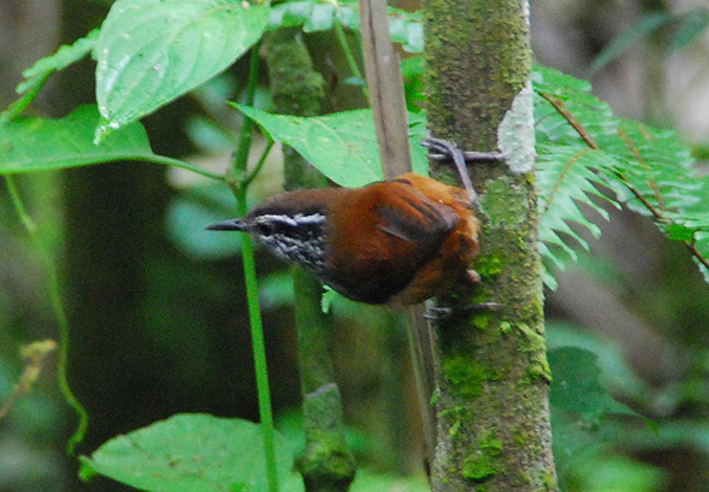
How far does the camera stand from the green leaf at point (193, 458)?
1.91m

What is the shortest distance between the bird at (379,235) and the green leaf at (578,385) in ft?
1.91

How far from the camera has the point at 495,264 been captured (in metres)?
1.42

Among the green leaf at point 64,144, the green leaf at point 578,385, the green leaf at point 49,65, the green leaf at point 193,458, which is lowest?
the green leaf at point 193,458

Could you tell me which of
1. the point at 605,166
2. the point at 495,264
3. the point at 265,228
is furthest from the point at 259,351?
the point at 605,166

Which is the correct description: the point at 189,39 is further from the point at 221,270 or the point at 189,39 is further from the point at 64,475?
the point at 64,475

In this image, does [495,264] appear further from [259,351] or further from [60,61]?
[60,61]

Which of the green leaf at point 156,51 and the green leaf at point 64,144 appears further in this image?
the green leaf at point 64,144

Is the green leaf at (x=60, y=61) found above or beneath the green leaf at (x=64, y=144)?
above

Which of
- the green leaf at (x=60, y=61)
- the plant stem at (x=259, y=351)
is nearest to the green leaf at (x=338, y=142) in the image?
the plant stem at (x=259, y=351)

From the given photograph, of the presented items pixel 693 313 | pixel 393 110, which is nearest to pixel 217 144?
pixel 393 110

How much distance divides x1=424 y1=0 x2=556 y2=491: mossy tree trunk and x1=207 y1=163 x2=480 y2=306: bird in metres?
0.07

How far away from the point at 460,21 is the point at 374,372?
251cm

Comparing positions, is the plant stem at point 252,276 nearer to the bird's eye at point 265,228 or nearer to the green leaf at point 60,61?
the bird's eye at point 265,228

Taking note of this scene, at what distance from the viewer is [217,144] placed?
337 centimetres
